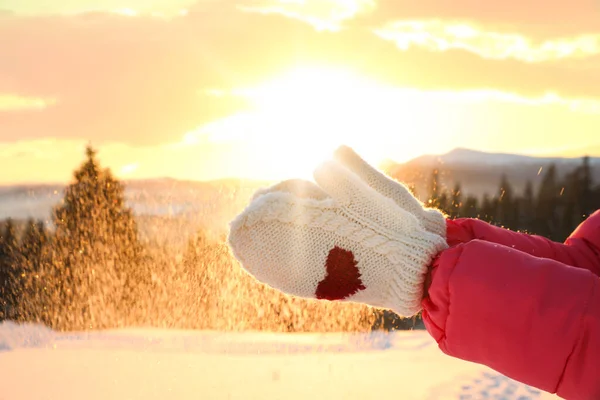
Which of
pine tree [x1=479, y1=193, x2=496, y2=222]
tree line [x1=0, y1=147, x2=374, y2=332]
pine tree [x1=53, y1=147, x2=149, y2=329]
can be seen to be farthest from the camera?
pine tree [x1=479, y1=193, x2=496, y2=222]

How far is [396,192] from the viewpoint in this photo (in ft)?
5.82

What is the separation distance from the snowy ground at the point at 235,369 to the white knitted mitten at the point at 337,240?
5.48ft

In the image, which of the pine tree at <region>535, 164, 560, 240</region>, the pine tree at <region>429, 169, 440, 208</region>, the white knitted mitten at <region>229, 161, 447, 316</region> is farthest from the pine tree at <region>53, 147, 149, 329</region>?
the white knitted mitten at <region>229, 161, 447, 316</region>

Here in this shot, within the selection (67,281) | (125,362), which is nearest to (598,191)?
(67,281)

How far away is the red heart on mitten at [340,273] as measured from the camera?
5.55ft

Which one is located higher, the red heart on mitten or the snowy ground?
the red heart on mitten

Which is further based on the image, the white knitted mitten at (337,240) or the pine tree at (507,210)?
the pine tree at (507,210)

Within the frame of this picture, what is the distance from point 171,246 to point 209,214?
281 centimetres

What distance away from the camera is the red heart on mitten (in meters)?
1.69

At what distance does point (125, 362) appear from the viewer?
→ 12.6 ft

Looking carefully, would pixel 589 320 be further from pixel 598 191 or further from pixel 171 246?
pixel 598 191

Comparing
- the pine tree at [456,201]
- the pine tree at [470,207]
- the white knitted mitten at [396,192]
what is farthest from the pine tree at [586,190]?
the white knitted mitten at [396,192]

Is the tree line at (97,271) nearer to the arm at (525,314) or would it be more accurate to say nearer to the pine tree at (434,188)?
the pine tree at (434,188)

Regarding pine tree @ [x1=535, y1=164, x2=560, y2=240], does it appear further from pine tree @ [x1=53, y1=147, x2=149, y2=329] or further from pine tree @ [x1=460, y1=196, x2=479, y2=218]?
pine tree @ [x1=53, y1=147, x2=149, y2=329]
